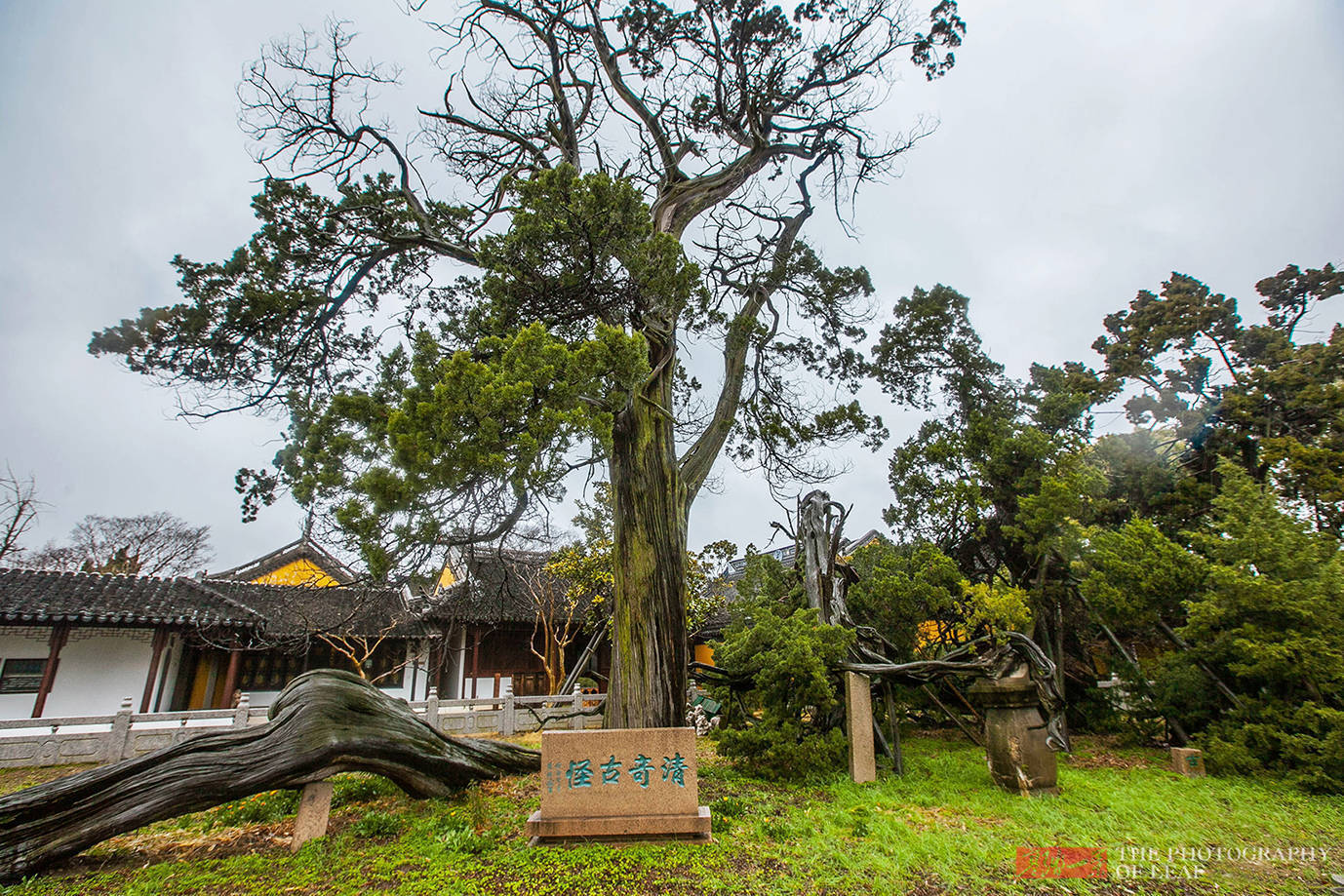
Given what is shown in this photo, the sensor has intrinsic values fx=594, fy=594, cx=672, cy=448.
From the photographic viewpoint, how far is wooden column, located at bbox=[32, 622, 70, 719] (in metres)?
11.2

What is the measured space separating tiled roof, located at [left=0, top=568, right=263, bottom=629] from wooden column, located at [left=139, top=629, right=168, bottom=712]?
52cm

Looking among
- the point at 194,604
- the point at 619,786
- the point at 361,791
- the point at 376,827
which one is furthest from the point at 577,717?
the point at 194,604

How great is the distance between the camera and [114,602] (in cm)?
1195

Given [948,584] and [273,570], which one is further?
[273,570]

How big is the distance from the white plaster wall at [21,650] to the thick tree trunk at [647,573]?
12.4 m

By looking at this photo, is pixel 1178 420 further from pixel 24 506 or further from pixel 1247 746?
pixel 24 506

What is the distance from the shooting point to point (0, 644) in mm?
11500

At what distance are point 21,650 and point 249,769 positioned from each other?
11.8 meters

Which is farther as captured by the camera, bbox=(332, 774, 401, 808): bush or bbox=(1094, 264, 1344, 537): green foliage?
bbox=(1094, 264, 1344, 537): green foliage

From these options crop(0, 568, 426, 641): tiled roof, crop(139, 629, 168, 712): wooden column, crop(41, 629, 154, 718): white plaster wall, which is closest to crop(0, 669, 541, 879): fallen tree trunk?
crop(0, 568, 426, 641): tiled roof

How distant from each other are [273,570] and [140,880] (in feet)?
66.6

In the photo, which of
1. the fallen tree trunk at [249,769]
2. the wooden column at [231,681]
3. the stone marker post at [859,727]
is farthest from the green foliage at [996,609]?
the wooden column at [231,681]

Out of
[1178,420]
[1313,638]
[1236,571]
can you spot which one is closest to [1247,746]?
[1313,638]

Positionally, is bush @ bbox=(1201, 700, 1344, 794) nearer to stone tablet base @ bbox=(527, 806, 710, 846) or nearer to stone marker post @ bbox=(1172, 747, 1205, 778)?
stone marker post @ bbox=(1172, 747, 1205, 778)
